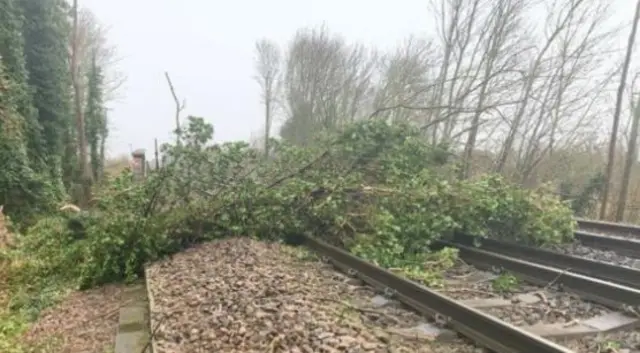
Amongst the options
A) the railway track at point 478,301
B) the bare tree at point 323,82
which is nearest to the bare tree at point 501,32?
the bare tree at point 323,82

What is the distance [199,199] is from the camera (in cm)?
851

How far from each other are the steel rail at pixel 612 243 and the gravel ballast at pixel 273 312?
4.71 m

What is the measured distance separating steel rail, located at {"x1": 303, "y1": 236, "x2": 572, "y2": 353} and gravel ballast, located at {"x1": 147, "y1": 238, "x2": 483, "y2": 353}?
0.13 metres

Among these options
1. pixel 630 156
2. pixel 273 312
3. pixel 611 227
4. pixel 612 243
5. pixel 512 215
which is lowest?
pixel 273 312

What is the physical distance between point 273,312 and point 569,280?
3.28 m

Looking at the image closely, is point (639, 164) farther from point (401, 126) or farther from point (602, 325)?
point (602, 325)

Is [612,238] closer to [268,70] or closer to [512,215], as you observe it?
[512,215]

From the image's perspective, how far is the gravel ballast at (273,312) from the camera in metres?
3.80

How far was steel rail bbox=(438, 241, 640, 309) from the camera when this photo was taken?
478 cm

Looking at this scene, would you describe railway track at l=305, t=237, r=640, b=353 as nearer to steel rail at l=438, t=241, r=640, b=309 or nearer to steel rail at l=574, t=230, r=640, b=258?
steel rail at l=438, t=241, r=640, b=309

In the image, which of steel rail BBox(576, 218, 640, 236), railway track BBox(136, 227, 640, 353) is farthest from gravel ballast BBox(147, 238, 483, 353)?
steel rail BBox(576, 218, 640, 236)

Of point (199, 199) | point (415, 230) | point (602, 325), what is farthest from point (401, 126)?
point (602, 325)

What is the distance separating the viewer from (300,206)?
8406 millimetres

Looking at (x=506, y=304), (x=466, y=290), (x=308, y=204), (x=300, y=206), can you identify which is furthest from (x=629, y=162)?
(x=506, y=304)
